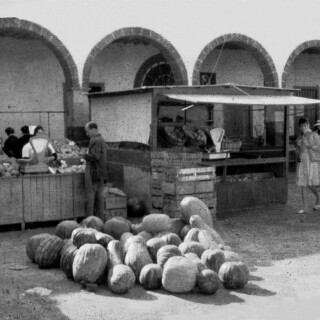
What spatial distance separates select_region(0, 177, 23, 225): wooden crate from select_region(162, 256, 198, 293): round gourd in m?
4.17

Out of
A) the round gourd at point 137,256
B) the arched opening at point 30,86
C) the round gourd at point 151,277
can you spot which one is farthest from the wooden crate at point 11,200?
the arched opening at point 30,86

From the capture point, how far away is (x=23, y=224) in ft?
31.7

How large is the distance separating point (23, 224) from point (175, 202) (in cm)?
245

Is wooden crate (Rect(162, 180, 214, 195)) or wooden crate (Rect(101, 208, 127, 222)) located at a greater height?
wooden crate (Rect(162, 180, 214, 195))

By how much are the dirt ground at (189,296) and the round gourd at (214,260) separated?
29cm

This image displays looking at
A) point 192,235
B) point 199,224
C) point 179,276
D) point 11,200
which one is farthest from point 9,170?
point 179,276

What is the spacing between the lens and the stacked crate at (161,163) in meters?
10.1

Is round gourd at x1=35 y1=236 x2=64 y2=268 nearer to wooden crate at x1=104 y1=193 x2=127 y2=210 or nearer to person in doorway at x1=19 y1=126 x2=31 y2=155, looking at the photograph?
wooden crate at x1=104 y1=193 x2=127 y2=210

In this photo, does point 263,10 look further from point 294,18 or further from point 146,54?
point 146,54

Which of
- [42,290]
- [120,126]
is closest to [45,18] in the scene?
[120,126]

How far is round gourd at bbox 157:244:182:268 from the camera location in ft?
20.9

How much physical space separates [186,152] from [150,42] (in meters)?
5.81

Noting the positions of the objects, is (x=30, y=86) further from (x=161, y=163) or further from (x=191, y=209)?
(x=191, y=209)

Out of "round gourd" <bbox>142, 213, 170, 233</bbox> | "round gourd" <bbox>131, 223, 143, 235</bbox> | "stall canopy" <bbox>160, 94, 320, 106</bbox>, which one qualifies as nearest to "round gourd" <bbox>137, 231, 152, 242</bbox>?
"round gourd" <bbox>142, 213, 170, 233</bbox>
